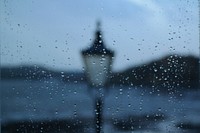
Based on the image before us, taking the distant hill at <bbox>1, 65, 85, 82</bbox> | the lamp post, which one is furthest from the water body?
the lamp post

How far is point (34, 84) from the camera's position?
91cm

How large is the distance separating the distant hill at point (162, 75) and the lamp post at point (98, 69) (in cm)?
21

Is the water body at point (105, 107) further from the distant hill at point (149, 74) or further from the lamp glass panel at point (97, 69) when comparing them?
the lamp glass panel at point (97, 69)

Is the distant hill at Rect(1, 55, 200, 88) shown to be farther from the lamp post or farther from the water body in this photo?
the lamp post

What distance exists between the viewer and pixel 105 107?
0.88 m

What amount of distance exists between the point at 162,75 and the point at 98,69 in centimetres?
32

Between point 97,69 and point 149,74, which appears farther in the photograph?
point 149,74

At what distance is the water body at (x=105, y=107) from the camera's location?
88 centimetres

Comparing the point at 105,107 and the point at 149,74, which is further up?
the point at 149,74

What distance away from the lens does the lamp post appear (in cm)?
68

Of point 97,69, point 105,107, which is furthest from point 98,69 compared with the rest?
point 105,107

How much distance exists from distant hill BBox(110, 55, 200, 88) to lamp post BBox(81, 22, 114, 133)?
8.3 inches

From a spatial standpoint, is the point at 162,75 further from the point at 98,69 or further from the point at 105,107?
the point at 98,69

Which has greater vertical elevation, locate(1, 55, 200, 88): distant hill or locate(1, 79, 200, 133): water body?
locate(1, 55, 200, 88): distant hill
